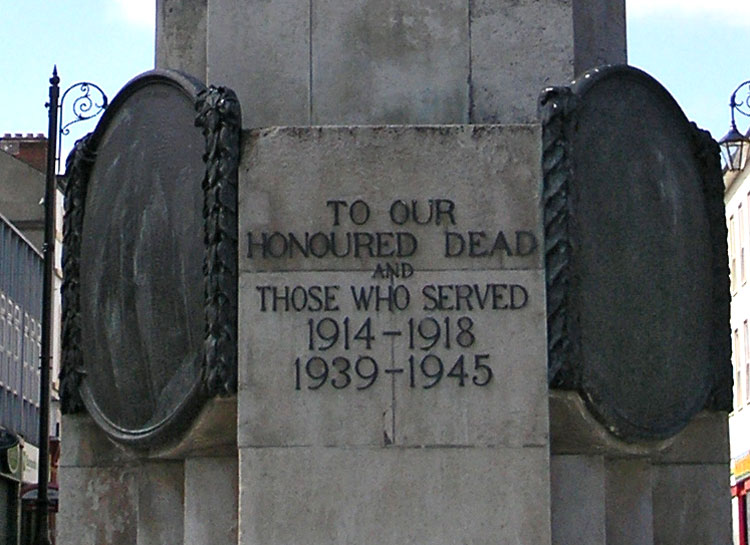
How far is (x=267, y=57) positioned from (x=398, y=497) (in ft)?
10.3

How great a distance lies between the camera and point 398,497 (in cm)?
1254

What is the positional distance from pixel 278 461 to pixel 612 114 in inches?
123

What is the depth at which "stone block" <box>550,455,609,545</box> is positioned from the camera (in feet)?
43.1

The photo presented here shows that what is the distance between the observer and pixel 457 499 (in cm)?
1254

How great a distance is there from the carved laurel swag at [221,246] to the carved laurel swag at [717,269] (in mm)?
3201

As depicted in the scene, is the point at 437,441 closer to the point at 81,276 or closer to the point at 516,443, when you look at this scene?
the point at 516,443

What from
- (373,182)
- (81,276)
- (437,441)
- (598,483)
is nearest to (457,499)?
(437,441)

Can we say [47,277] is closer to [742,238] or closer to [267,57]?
[267,57]

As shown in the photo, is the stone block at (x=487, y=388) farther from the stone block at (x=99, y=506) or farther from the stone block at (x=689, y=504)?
the stone block at (x=99, y=506)

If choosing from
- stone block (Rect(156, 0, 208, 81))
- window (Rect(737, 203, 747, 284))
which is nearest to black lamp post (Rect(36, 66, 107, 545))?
stone block (Rect(156, 0, 208, 81))

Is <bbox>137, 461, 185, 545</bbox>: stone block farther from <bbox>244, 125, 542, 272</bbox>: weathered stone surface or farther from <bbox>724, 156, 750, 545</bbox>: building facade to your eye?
<bbox>724, 156, 750, 545</bbox>: building facade

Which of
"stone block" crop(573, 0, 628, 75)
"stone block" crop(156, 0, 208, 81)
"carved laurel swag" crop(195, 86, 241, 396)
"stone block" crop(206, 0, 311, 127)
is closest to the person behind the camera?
"carved laurel swag" crop(195, 86, 241, 396)

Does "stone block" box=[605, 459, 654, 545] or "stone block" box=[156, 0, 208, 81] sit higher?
"stone block" box=[156, 0, 208, 81]

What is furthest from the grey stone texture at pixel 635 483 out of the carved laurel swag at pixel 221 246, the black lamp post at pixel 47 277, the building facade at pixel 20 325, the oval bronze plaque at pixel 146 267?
the building facade at pixel 20 325
